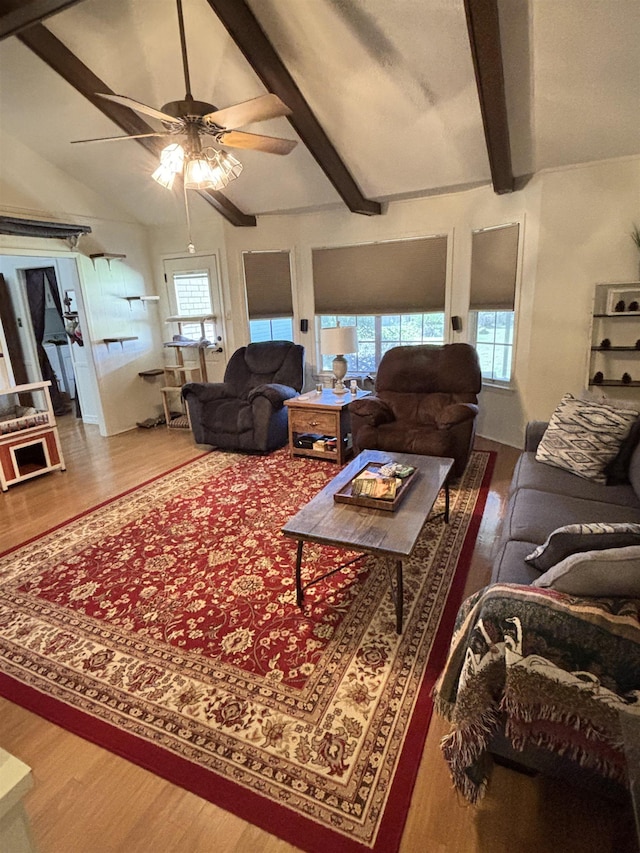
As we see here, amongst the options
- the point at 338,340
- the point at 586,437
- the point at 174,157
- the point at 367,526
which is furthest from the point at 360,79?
the point at 367,526

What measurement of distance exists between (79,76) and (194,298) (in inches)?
106

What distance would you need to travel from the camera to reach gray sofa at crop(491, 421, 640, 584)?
6.00 feet

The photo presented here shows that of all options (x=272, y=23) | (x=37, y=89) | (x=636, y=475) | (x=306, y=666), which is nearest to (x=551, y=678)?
(x=306, y=666)

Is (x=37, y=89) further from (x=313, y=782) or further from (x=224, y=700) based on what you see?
(x=313, y=782)

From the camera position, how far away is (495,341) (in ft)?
15.5

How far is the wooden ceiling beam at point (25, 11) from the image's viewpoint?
8.00ft

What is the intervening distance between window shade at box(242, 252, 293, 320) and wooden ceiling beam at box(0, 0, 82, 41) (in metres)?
3.10

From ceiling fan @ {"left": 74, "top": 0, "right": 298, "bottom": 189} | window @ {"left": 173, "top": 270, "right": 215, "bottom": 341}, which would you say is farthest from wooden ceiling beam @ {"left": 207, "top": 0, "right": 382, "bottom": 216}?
window @ {"left": 173, "top": 270, "right": 215, "bottom": 341}

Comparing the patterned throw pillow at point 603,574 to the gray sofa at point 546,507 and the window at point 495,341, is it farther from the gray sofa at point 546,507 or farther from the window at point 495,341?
the window at point 495,341

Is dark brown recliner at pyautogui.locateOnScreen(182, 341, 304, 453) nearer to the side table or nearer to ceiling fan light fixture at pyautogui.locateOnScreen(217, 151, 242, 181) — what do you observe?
the side table

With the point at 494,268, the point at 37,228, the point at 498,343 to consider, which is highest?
the point at 37,228

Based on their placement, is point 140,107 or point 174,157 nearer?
point 140,107

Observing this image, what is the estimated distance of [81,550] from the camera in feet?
9.45

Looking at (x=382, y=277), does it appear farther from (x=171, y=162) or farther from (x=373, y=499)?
(x=373, y=499)
